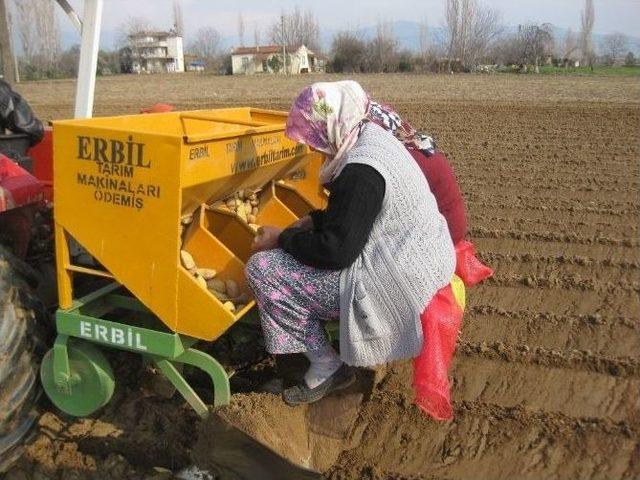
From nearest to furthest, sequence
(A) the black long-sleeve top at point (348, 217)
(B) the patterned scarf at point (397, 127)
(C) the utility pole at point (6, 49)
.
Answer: (A) the black long-sleeve top at point (348, 217) → (B) the patterned scarf at point (397, 127) → (C) the utility pole at point (6, 49)

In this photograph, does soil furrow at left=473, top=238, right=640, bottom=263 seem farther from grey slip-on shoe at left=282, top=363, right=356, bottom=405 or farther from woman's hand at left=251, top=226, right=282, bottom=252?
woman's hand at left=251, top=226, right=282, bottom=252

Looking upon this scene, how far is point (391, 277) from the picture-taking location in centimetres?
255

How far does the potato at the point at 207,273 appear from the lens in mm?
2882

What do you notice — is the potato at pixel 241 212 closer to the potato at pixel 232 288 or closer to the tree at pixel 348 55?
the potato at pixel 232 288

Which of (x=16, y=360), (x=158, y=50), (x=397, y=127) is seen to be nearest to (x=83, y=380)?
(x=16, y=360)

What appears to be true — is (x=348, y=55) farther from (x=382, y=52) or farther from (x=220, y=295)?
(x=220, y=295)

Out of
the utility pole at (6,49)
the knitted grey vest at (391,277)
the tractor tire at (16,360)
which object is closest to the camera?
the knitted grey vest at (391,277)

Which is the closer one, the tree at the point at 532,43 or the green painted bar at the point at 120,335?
the green painted bar at the point at 120,335

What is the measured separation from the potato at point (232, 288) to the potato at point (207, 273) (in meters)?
0.07

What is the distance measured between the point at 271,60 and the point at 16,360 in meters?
61.0

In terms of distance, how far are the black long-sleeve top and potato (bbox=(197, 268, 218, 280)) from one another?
0.58 metres

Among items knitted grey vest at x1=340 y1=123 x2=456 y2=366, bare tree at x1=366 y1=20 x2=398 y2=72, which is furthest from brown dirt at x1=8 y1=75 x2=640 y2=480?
bare tree at x1=366 y1=20 x2=398 y2=72

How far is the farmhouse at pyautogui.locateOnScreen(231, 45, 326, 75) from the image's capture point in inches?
2391

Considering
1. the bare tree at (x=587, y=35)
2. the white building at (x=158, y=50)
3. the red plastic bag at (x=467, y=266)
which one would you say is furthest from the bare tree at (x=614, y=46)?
the red plastic bag at (x=467, y=266)
